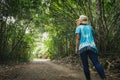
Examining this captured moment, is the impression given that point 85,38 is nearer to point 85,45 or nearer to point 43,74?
point 85,45

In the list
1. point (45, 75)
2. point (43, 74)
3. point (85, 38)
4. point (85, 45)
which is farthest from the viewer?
point (43, 74)

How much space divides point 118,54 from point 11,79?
5.08 metres

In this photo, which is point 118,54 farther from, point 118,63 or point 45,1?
point 45,1

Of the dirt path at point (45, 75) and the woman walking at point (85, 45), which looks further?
the dirt path at point (45, 75)

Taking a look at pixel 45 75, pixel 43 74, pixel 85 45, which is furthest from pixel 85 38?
pixel 43 74

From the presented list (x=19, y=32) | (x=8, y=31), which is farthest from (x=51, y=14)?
(x=19, y=32)

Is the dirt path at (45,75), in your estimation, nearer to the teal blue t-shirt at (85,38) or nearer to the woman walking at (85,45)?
the woman walking at (85,45)

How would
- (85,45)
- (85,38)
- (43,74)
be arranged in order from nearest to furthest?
(85,45)
(85,38)
(43,74)

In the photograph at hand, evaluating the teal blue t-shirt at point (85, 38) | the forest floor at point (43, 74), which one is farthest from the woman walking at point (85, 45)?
the forest floor at point (43, 74)

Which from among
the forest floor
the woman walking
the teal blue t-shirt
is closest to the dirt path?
the forest floor

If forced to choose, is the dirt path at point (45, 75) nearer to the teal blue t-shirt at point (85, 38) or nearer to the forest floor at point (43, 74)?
the forest floor at point (43, 74)

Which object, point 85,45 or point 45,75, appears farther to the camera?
point 45,75

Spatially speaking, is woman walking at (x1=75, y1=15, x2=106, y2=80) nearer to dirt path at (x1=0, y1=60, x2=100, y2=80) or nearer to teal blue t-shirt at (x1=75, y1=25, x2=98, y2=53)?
teal blue t-shirt at (x1=75, y1=25, x2=98, y2=53)

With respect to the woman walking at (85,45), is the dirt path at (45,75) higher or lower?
lower
